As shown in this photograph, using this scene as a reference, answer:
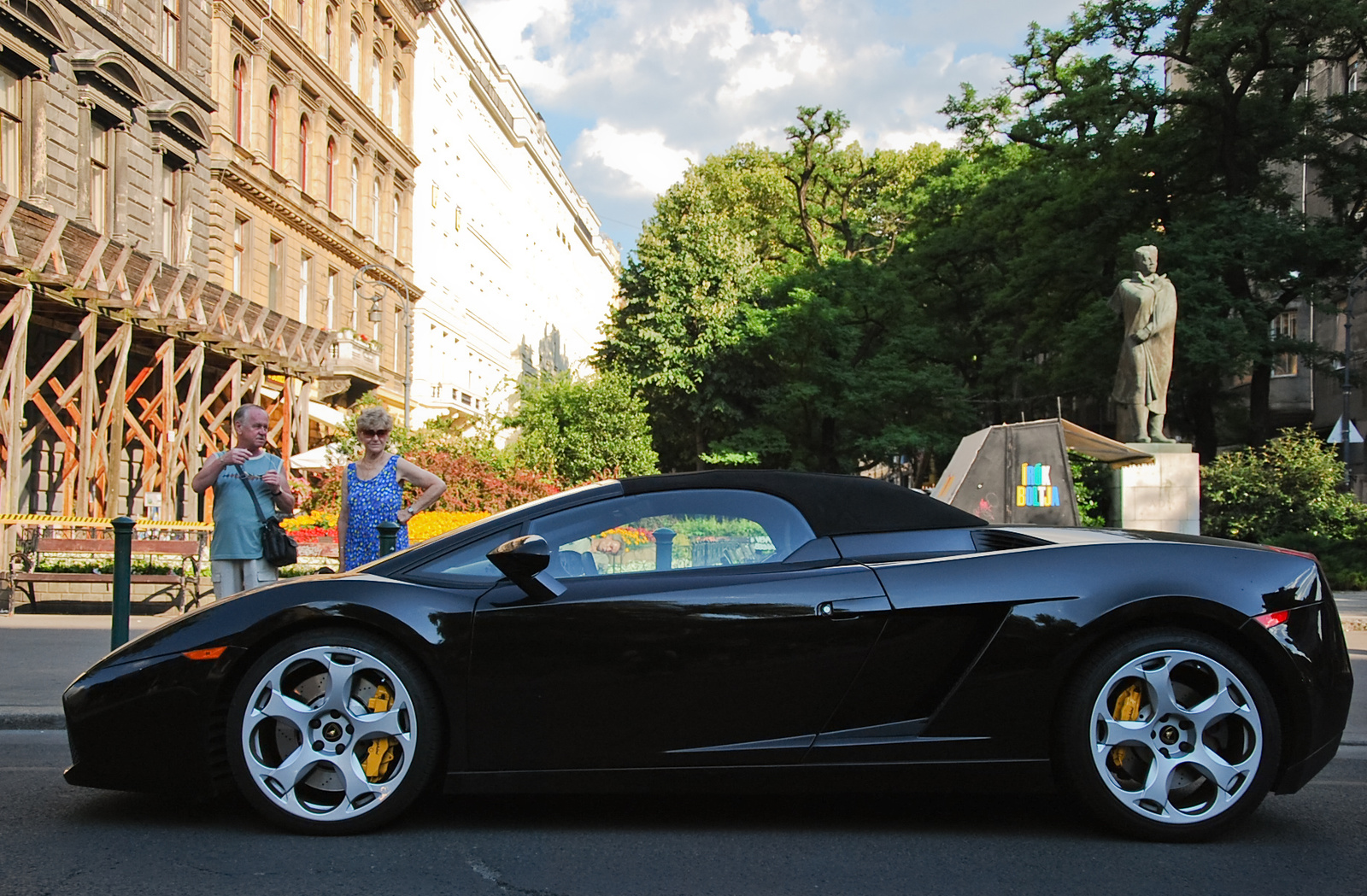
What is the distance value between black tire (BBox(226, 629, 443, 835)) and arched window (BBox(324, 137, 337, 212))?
37.8 m

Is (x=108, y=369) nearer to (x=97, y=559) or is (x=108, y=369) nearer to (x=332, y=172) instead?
(x=97, y=559)

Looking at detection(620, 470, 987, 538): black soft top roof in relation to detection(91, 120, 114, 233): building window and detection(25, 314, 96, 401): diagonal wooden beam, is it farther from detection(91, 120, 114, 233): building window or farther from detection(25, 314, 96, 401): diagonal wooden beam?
detection(91, 120, 114, 233): building window

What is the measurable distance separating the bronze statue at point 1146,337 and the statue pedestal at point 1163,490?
2.13ft

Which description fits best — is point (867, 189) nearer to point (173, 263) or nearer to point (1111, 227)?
point (1111, 227)

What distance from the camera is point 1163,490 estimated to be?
19438mm

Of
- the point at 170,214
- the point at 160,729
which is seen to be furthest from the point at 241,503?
the point at 170,214

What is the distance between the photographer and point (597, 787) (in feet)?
14.5

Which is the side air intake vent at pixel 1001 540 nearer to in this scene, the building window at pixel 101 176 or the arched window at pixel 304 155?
the building window at pixel 101 176

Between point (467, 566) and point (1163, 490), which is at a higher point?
point (1163, 490)

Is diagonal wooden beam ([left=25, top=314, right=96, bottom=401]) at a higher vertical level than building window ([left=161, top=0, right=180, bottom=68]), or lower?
lower

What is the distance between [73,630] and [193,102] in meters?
20.6

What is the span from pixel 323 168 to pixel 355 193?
2.95 metres

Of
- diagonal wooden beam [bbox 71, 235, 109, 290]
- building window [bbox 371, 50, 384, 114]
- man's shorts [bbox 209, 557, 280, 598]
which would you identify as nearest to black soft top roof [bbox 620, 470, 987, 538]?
man's shorts [bbox 209, 557, 280, 598]

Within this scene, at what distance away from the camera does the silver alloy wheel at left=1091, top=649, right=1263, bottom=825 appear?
4.38 m
